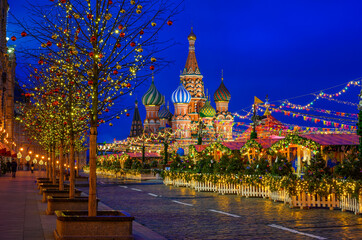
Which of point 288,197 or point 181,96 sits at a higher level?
point 181,96

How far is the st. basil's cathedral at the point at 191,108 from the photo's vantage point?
125 meters

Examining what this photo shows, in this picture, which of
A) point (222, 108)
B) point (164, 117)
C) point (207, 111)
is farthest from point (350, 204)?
point (164, 117)

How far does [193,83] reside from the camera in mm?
133250

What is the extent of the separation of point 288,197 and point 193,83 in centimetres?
11440

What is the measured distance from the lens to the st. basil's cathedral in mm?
125188

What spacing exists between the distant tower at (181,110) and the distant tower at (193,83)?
5.76m

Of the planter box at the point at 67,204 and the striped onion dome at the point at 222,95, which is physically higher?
the striped onion dome at the point at 222,95

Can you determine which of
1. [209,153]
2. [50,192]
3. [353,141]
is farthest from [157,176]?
[50,192]

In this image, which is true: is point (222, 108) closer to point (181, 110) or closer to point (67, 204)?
point (181, 110)

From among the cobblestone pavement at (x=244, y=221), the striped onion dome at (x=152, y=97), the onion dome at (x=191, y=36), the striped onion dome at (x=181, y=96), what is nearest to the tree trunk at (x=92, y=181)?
the cobblestone pavement at (x=244, y=221)

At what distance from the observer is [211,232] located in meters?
12.4

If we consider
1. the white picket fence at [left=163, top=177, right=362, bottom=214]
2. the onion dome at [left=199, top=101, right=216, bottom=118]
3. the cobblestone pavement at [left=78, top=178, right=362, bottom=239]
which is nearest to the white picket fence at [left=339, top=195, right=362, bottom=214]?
the white picket fence at [left=163, top=177, right=362, bottom=214]

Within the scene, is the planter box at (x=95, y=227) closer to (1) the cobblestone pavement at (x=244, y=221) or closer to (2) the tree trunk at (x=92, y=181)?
(2) the tree trunk at (x=92, y=181)

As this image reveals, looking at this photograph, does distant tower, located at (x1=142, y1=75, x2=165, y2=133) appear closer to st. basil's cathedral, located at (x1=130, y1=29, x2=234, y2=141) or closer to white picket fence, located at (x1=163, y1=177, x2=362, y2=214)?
st. basil's cathedral, located at (x1=130, y1=29, x2=234, y2=141)
